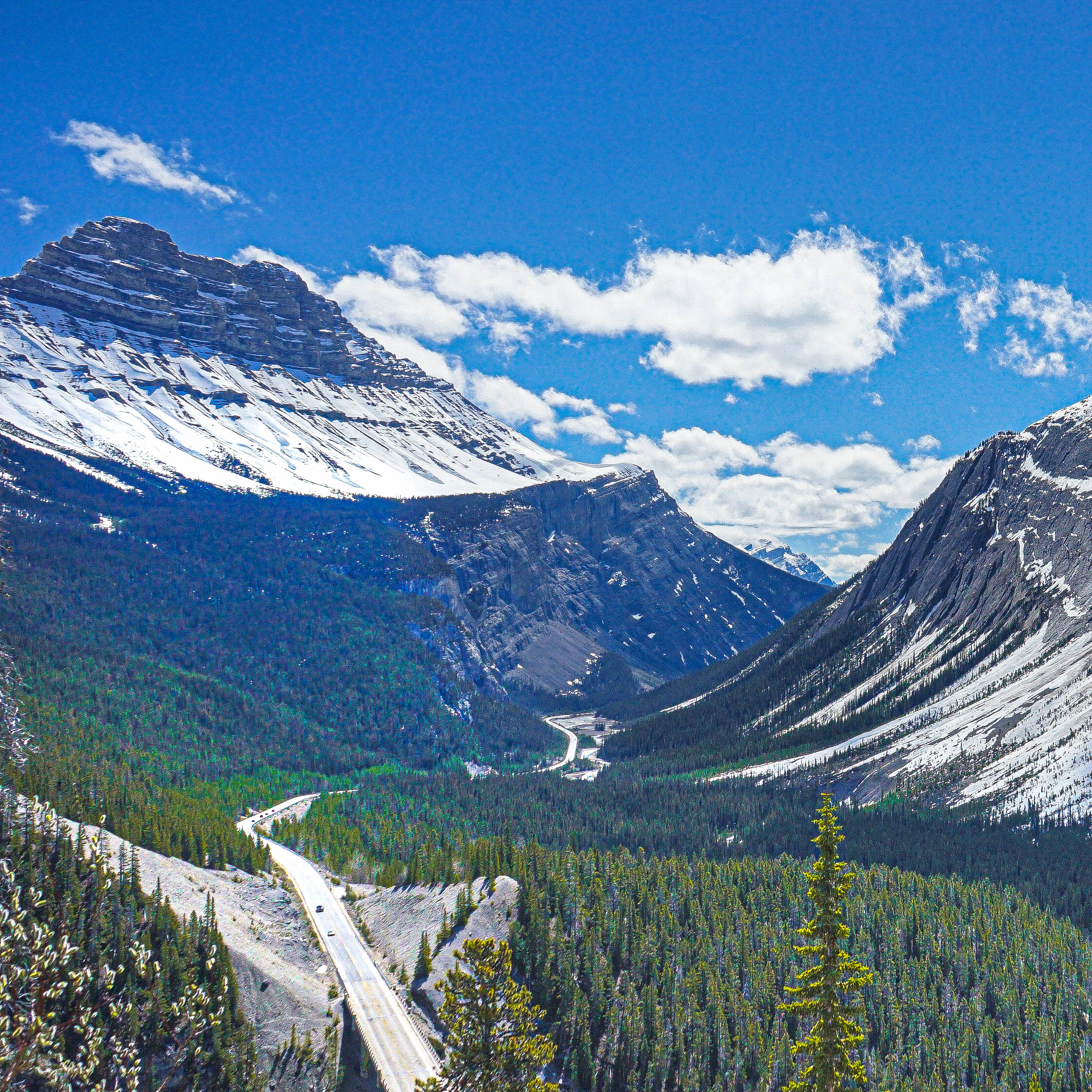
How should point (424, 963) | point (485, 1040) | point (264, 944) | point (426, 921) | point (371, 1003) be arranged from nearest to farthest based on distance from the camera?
1. point (485, 1040)
2. point (371, 1003)
3. point (264, 944)
4. point (424, 963)
5. point (426, 921)

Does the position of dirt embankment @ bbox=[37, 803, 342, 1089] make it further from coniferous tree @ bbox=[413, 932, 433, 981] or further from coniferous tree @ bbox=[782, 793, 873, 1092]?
coniferous tree @ bbox=[782, 793, 873, 1092]

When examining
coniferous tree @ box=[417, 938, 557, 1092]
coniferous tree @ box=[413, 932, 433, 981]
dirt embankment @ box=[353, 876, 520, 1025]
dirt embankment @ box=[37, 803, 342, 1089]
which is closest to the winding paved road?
dirt embankment @ box=[37, 803, 342, 1089]

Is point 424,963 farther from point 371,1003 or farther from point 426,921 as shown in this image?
point 426,921

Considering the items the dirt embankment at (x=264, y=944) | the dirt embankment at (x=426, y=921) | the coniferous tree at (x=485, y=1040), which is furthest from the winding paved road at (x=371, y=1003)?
the coniferous tree at (x=485, y=1040)

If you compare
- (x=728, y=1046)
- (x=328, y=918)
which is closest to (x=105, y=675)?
(x=328, y=918)

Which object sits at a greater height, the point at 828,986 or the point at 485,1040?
the point at 828,986

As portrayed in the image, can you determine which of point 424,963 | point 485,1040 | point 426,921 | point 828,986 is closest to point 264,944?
point 424,963

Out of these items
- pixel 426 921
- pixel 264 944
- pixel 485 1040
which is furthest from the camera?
pixel 426 921
